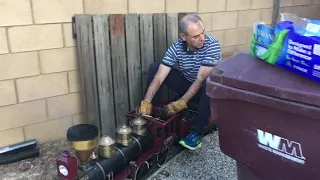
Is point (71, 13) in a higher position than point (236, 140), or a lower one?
higher

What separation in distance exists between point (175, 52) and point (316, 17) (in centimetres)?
386

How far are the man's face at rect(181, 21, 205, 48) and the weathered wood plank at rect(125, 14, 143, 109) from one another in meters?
0.60

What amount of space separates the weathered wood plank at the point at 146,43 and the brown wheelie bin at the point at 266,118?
63.6 inches

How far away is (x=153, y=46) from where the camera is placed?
3502 millimetres

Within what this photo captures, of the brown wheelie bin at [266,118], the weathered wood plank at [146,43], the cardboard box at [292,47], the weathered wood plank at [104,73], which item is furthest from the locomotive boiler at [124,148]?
the cardboard box at [292,47]

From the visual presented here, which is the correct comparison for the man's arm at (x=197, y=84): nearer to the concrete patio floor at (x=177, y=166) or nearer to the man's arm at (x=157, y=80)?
the man's arm at (x=157, y=80)

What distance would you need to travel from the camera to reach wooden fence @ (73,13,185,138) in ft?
9.84

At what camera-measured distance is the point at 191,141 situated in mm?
2865

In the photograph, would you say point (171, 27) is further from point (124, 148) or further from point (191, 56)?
point (124, 148)

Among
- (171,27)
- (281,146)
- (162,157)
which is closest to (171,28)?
(171,27)

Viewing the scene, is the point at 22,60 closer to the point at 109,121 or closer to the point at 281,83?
the point at 109,121

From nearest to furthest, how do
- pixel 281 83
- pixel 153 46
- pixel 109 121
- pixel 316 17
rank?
pixel 281 83 < pixel 109 121 < pixel 153 46 < pixel 316 17

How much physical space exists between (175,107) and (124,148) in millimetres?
601

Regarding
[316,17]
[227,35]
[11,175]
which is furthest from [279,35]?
[316,17]
